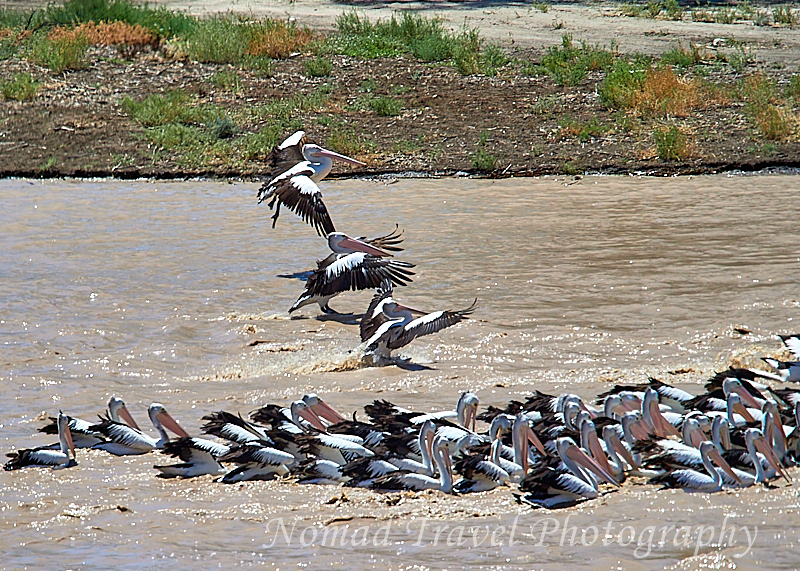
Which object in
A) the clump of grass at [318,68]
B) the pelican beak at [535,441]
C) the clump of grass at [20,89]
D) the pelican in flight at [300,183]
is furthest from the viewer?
the clump of grass at [318,68]

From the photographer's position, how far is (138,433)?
5.82 metres

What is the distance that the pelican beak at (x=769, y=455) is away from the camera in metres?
5.03

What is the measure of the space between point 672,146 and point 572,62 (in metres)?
4.58

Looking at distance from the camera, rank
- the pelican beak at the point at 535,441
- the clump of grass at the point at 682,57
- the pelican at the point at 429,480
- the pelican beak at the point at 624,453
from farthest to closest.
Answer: the clump of grass at the point at 682,57 → the pelican beak at the point at 535,441 → the pelican beak at the point at 624,453 → the pelican at the point at 429,480

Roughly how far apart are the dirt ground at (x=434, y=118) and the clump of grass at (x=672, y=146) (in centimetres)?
10

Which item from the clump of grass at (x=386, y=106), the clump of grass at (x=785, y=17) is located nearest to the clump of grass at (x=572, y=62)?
the clump of grass at (x=386, y=106)

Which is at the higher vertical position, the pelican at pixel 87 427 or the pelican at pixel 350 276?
the pelican at pixel 350 276

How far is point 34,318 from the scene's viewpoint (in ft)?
27.7

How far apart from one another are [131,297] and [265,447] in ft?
13.3

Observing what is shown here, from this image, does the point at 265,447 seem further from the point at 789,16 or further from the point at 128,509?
the point at 789,16

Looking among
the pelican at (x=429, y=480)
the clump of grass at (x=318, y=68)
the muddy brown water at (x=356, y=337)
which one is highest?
the clump of grass at (x=318, y=68)

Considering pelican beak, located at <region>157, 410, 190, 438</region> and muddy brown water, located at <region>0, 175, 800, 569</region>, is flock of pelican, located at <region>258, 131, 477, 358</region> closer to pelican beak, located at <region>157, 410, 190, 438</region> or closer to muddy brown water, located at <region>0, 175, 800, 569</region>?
muddy brown water, located at <region>0, 175, 800, 569</region>

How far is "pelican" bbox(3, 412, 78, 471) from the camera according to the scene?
5.57 m

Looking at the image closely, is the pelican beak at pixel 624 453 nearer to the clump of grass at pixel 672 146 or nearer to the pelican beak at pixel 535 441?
the pelican beak at pixel 535 441
